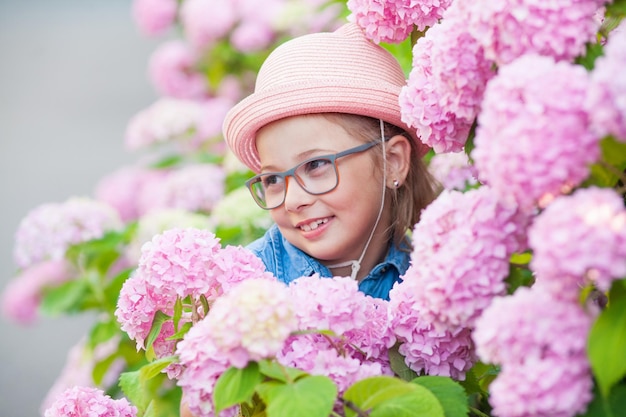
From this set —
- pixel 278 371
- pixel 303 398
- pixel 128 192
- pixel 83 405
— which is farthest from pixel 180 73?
pixel 303 398

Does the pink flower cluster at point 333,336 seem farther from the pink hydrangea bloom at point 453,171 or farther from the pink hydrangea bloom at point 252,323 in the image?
the pink hydrangea bloom at point 453,171

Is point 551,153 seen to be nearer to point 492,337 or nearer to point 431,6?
point 492,337

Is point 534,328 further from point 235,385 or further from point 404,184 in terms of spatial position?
point 404,184

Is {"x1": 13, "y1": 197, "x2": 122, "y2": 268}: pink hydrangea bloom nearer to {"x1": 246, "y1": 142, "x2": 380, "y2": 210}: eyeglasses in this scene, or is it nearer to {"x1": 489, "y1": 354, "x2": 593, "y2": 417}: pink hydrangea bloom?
{"x1": 246, "y1": 142, "x2": 380, "y2": 210}: eyeglasses

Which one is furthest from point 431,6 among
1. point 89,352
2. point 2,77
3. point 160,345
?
point 2,77

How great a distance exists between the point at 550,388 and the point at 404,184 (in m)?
1.35

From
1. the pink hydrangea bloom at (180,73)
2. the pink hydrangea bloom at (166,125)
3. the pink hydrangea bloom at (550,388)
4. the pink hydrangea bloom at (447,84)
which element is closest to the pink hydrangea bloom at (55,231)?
the pink hydrangea bloom at (166,125)

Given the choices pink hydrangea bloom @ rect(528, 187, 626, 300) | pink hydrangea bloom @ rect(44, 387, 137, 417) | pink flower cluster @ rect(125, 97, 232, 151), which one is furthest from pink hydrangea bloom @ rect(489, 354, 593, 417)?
pink flower cluster @ rect(125, 97, 232, 151)

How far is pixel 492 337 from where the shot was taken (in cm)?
129

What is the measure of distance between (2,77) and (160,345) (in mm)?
9429

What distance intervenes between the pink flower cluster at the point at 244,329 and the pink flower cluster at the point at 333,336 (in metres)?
0.14

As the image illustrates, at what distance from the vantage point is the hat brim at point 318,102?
2.21m

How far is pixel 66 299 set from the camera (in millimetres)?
3760

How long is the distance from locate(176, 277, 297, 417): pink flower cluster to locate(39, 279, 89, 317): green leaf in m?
2.34
